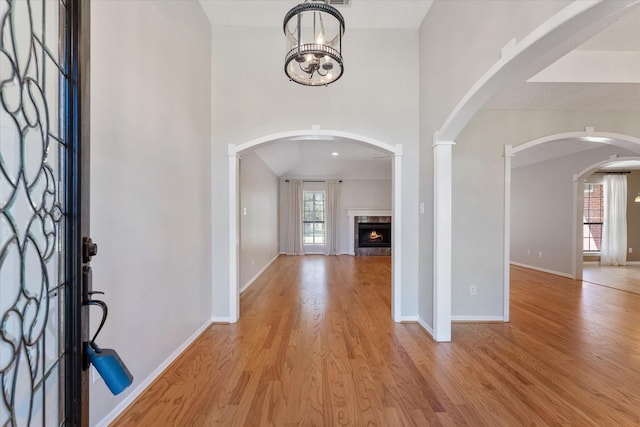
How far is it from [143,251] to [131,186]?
469 mm

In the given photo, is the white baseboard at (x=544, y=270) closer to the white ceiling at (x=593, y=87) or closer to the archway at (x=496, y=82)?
the white ceiling at (x=593, y=87)

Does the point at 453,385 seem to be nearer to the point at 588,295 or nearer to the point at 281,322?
the point at 281,322

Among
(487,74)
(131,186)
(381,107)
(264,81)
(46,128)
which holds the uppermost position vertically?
(264,81)

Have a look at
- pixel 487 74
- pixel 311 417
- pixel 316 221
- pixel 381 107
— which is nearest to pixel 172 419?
pixel 311 417

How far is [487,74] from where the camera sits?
1.89 metres

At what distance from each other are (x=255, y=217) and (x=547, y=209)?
643 cm

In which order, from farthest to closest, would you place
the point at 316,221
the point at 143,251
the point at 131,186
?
the point at 316,221
the point at 143,251
the point at 131,186

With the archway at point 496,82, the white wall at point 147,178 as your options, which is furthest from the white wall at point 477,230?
the white wall at point 147,178

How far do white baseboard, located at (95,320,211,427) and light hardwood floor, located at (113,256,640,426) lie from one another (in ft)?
0.14

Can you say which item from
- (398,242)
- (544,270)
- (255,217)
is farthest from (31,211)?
(544,270)

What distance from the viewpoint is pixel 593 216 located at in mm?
7547

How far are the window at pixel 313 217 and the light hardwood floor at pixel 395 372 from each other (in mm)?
5325

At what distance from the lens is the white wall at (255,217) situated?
462 cm

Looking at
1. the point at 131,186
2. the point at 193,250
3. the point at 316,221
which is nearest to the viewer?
the point at 131,186
